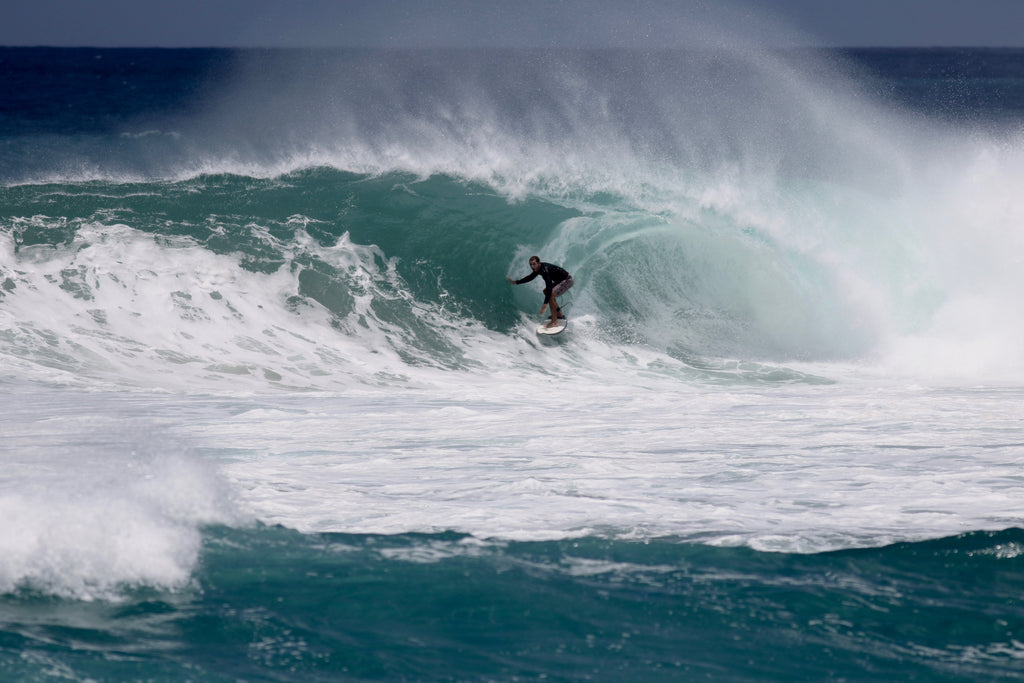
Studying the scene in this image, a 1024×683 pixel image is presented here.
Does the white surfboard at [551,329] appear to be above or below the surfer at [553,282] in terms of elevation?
below

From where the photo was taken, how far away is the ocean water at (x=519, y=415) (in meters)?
5.38

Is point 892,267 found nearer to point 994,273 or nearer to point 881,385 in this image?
point 994,273

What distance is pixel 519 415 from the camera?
9.96 m

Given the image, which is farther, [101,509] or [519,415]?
[519,415]

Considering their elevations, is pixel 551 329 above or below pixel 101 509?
above

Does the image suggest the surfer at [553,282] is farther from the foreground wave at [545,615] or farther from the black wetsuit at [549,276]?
the foreground wave at [545,615]

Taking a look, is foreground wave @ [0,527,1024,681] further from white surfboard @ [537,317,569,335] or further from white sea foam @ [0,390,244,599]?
white surfboard @ [537,317,569,335]

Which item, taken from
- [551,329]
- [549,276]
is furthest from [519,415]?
[549,276]

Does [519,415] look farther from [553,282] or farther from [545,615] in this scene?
[545,615]

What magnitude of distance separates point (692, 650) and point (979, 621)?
1.56 m

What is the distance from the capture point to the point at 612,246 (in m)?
15.8

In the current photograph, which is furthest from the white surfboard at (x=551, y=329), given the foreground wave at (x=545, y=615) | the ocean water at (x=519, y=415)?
the foreground wave at (x=545, y=615)

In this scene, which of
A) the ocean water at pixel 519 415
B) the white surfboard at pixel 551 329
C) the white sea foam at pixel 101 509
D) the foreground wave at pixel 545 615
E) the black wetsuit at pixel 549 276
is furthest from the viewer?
the white surfboard at pixel 551 329

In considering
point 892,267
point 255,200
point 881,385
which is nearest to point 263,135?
point 255,200
